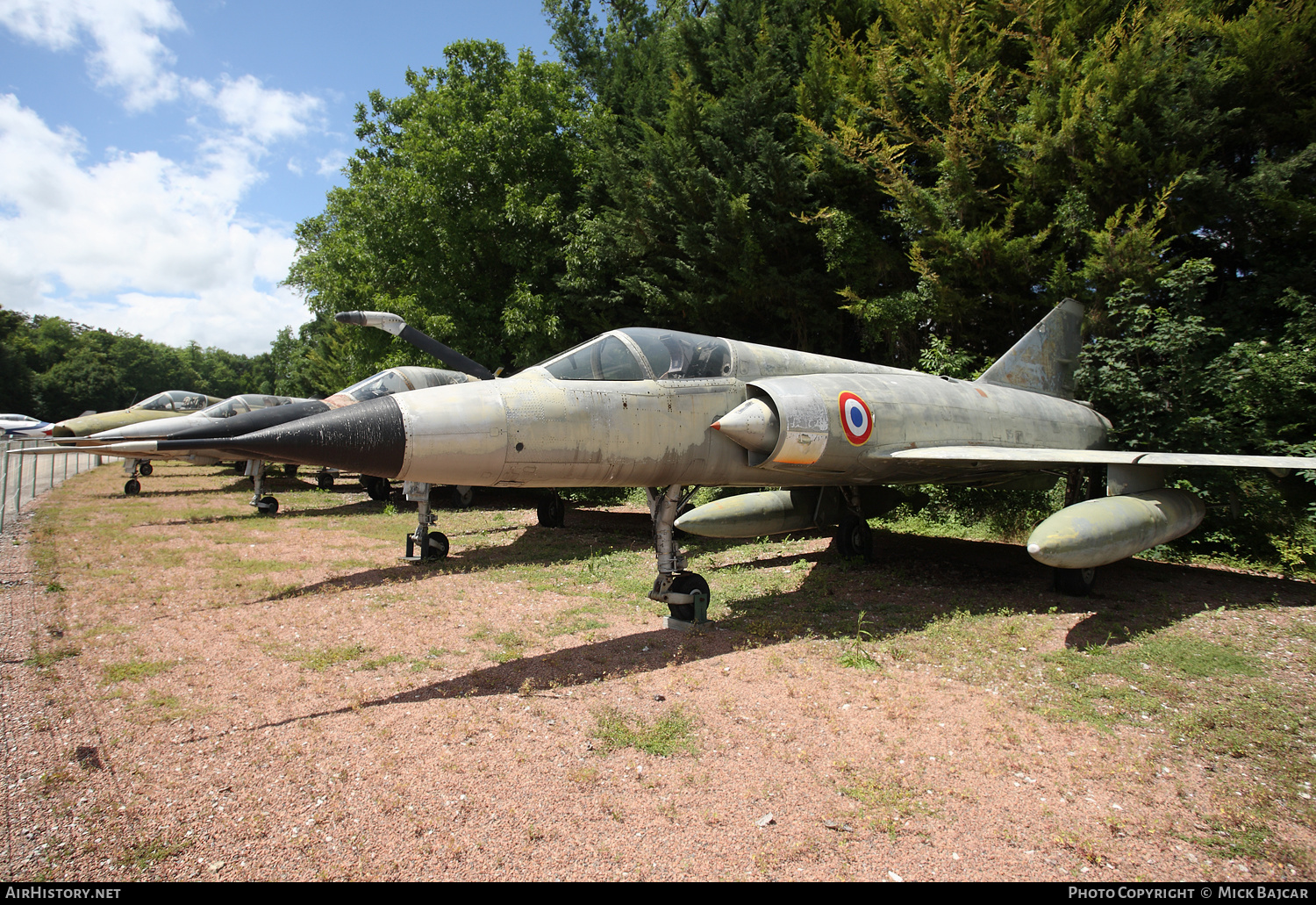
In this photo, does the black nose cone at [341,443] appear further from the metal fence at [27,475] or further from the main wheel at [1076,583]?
the main wheel at [1076,583]

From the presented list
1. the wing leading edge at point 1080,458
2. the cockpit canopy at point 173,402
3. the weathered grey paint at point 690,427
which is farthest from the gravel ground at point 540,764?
the cockpit canopy at point 173,402

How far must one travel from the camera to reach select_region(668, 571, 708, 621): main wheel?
5855 mm

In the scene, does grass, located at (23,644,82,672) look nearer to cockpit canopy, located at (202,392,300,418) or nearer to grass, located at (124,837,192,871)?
grass, located at (124,837,192,871)

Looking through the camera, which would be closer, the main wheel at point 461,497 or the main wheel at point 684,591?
the main wheel at point 684,591

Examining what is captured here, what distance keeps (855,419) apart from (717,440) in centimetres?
142

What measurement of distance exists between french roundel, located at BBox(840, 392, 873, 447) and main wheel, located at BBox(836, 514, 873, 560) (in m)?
3.04

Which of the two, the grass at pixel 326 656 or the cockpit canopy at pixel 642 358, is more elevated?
the cockpit canopy at pixel 642 358

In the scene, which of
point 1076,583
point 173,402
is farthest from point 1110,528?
point 173,402

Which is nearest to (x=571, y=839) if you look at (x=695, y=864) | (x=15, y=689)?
(x=695, y=864)

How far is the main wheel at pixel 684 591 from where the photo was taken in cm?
586

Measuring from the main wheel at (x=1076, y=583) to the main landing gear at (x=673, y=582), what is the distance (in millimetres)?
4154

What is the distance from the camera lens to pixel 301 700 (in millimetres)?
4117

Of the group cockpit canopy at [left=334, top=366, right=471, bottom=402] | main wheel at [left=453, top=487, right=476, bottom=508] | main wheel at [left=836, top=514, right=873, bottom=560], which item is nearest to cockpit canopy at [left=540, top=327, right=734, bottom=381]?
main wheel at [left=836, top=514, right=873, bottom=560]

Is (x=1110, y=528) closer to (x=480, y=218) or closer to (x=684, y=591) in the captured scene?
(x=684, y=591)
